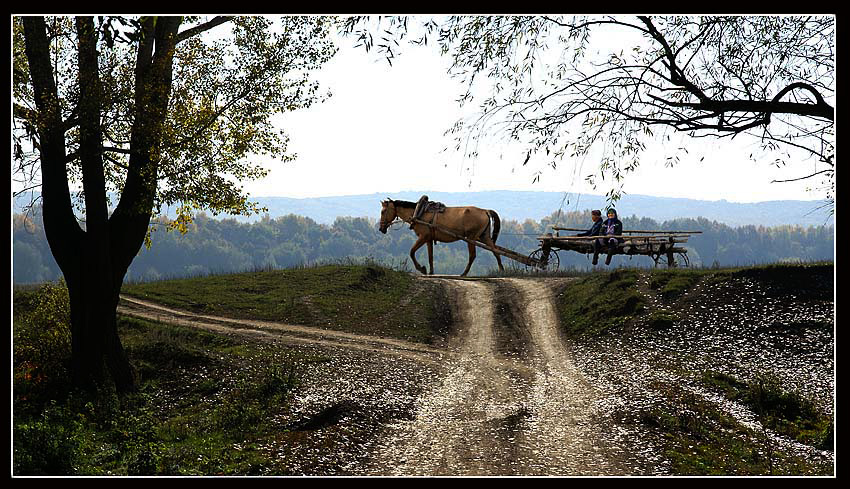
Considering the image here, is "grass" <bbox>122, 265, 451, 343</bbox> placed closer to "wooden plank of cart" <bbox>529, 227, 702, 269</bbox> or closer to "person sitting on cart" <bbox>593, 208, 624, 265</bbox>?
"wooden plank of cart" <bbox>529, 227, 702, 269</bbox>

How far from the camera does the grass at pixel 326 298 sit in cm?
2195

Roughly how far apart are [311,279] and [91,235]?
44.5ft

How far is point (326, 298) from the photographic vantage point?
973 inches

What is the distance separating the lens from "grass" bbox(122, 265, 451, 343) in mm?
21953

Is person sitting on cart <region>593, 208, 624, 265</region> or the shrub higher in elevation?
person sitting on cart <region>593, 208, 624, 265</region>

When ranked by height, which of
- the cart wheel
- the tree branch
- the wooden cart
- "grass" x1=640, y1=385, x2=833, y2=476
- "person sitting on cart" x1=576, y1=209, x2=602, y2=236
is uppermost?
the tree branch

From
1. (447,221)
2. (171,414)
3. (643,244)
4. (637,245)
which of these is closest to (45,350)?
(171,414)

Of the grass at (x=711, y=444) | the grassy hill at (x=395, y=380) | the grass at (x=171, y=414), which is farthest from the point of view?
the grassy hill at (x=395, y=380)

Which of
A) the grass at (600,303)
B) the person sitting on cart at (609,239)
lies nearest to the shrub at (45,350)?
the grass at (600,303)

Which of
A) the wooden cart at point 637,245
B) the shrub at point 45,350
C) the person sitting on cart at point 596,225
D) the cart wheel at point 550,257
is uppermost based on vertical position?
the person sitting on cart at point 596,225

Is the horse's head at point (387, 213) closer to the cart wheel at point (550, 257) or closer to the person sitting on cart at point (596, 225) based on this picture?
the cart wheel at point (550, 257)

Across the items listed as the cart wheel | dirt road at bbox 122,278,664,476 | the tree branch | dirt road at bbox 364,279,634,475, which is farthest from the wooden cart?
the tree branch

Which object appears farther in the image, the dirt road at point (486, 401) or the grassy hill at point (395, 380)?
the grassy hill at point (395, 380)
